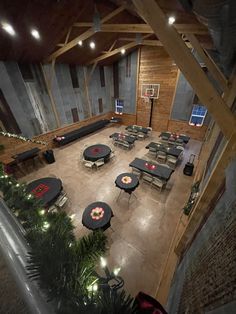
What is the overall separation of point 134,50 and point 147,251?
Result: 10223 millimetres

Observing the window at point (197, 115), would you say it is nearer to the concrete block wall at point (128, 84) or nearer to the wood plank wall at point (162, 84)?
the wood plank wall at point (162, 84)

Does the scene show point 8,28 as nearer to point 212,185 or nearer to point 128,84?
point 212,185

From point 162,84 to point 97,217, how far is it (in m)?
8.49

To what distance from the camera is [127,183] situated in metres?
4.64

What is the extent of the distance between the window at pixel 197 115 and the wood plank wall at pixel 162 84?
288mm

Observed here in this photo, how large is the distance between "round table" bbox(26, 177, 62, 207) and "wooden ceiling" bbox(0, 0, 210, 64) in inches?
180

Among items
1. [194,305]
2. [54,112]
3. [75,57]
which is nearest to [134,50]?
[75,57]

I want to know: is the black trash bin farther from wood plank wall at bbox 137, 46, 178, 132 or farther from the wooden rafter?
wood plank wall at bbox 137, 46, 178, 132

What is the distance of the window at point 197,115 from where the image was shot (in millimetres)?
8166

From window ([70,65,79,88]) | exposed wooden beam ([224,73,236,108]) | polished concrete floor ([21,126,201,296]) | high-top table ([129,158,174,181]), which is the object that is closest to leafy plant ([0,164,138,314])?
polished concrete floor ([21,126,201,296])

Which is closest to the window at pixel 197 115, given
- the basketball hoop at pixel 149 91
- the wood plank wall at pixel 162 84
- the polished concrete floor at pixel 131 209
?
the wood plank wall at pixel 162 84

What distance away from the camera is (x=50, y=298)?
2.26 feet

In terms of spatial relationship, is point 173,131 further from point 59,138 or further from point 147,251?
point 147,251

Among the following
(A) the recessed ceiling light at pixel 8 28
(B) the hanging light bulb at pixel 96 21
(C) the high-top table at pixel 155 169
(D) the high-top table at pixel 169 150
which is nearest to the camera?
(A) the recessed ceiling light at pixel 8 28
